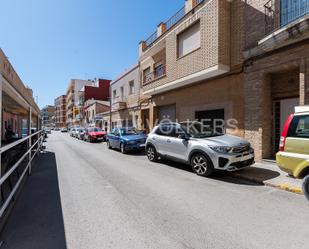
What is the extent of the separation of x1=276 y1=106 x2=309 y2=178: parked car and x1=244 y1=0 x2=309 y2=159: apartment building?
2.86 meters

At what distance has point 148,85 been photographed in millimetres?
15148

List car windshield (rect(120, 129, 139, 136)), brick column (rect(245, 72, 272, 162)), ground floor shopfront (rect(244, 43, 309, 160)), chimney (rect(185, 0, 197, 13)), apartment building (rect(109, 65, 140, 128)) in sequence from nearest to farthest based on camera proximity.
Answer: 1. ground floor shopfront (rect(244, 43, 309, 160))
2. brick column (rect(245, 72, 272, 162))
3. chimney (rect(185, 0, 197, 13))
4. car windshield (rect(120, 129, 139, 136))
5. apartment building (rect(109, 65, 140, 128))

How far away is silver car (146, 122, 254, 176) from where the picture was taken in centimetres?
621

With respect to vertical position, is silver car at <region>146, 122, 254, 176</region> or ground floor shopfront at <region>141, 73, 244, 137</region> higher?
ground floor shopfront at <region>141, 73, 244, 137</region>

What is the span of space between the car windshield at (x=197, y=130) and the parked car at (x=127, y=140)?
4.56 m

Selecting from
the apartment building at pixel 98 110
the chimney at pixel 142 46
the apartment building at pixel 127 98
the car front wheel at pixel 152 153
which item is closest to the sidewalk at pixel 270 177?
the car front wheel at pixel 152 153

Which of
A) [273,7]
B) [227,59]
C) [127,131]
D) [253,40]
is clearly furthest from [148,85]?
[273,7]

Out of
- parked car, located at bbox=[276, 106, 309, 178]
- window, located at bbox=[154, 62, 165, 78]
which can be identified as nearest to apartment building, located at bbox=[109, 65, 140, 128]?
window, located at bbox=[154, 62, 165, 78]

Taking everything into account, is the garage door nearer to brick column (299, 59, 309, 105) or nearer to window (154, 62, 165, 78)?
window (154, 62, 165, 78)

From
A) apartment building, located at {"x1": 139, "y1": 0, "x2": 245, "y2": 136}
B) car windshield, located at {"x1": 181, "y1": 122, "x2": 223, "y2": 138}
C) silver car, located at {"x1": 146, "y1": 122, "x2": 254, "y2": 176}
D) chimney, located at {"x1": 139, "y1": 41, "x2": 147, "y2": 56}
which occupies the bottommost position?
silver car, located at {"x1": 146, "y1": 122, "x2": 254, "y2": 176}

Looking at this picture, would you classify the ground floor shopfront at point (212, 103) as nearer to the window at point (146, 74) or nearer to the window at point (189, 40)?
the window at point (189, 40)

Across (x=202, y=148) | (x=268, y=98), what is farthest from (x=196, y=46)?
(x=202, y=148)

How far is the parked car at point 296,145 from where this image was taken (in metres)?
4.45

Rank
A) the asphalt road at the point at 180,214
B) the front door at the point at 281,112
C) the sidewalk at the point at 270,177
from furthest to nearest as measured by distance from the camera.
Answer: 1. the front door at the point at 281,112
2. the sidewalk at the point at 270,177
3. the asphalt road at the point at 180,214
